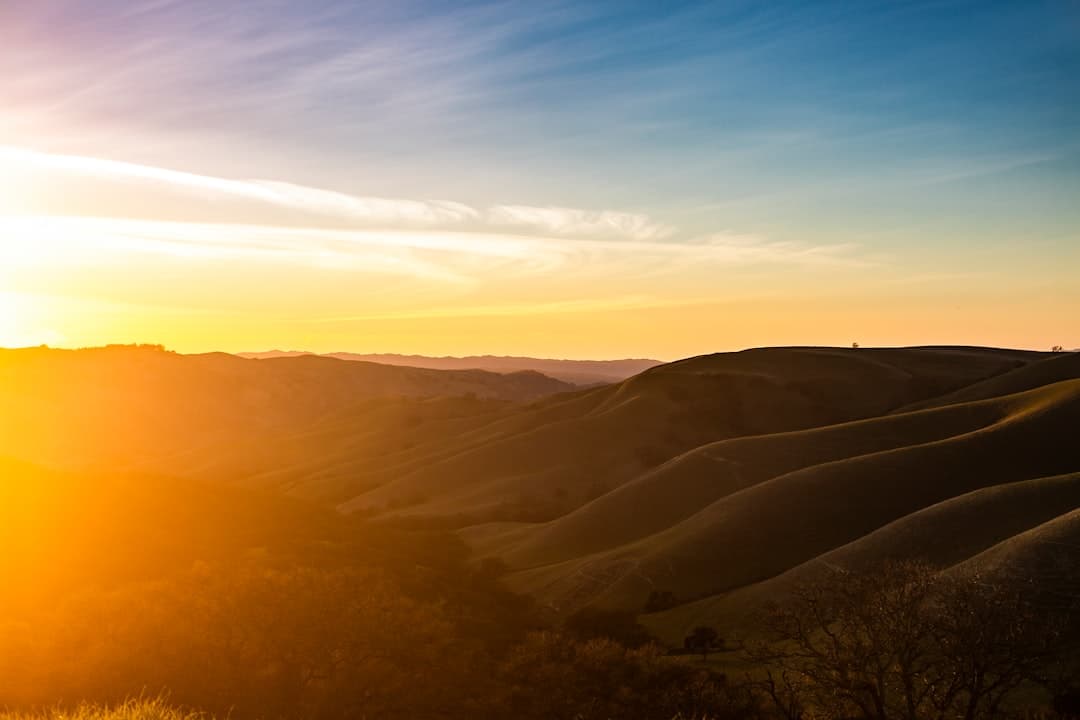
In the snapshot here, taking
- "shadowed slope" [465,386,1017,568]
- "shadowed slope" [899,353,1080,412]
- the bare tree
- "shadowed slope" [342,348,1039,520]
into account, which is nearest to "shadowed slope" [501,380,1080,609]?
"shadowed slope" [465,386,1017,568]

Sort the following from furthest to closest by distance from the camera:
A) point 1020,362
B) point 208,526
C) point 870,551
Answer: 1. point 1020,362
2. point 208,526
3. point 870,551

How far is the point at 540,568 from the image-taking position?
2628 inches

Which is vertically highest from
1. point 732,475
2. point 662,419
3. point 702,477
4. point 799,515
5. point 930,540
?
point 662,419

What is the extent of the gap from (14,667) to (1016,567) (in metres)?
41.4

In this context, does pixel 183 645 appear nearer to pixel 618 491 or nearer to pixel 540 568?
pixel 540 568

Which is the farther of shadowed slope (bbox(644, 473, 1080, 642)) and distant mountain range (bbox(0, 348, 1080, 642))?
distant mountain range (bbox(0, 348, 1080, 642))

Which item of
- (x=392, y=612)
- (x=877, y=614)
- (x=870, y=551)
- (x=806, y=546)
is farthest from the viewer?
(x=806, y=546)

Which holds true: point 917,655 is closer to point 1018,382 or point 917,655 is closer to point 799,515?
point 799,515

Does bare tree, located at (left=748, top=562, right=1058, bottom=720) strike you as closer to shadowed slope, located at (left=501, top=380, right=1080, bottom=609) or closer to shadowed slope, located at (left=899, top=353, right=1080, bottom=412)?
shadowed slope, located at (left=501, top=380, right=1080, bottom=609)

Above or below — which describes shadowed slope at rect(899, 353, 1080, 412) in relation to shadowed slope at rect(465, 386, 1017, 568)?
above

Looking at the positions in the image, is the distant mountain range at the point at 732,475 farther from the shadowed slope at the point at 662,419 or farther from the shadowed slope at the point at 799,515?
the shadowed slope at the point at 662,419

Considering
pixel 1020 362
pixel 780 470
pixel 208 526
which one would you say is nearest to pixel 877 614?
pixel 780 470

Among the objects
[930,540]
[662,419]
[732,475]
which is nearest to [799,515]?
[930,540]

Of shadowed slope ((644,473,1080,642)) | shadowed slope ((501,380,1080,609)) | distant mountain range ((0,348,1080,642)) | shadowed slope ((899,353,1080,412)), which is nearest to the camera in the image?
shadowed slope ((644,473,1080,642))
